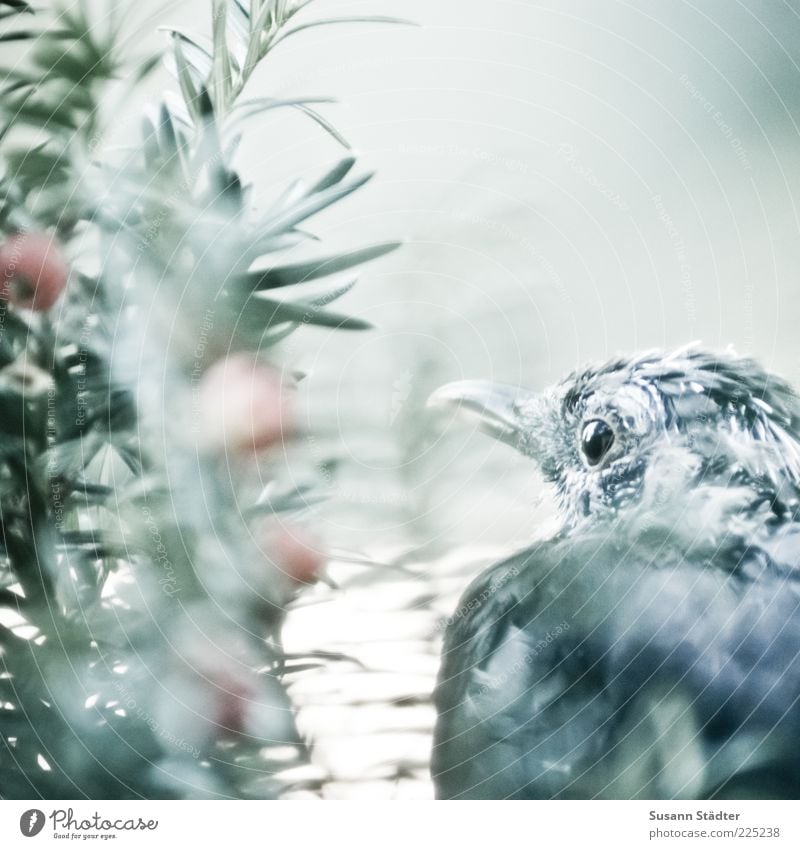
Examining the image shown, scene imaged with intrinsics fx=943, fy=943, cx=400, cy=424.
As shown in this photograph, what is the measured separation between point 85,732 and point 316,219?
0.44m

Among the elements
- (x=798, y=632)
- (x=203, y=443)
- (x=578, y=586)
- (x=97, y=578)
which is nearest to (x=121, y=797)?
(x=97, y=578)

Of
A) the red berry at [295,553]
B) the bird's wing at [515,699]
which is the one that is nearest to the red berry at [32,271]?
the red berry at [295,553]

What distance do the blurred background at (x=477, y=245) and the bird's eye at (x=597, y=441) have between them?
1.9 inches

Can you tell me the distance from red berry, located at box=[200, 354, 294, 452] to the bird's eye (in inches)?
9.1

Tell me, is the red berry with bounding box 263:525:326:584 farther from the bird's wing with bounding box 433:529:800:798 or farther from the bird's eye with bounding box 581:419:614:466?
the bird's eye with bounding box 581:419:614:466

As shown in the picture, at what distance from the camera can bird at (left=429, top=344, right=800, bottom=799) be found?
72cm

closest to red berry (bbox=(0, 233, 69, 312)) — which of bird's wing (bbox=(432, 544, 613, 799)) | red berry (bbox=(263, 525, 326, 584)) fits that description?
red berry (bbox=(263, 525, 326, 584))

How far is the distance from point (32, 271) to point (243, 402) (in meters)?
0.20

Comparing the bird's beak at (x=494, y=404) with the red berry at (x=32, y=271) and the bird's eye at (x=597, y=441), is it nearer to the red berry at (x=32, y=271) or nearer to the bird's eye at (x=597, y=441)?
the bird's eye at (x=597, y=441)

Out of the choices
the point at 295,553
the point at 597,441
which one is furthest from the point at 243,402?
the point at 597,441

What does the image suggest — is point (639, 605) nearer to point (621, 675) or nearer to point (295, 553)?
point (621, 675)

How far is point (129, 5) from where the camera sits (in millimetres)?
750

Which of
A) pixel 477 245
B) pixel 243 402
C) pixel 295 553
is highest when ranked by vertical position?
pixel 477 245

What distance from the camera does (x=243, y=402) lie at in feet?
2.41
